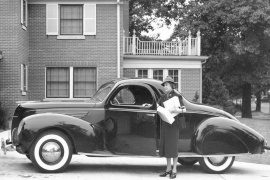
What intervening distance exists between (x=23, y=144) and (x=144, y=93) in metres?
2.40

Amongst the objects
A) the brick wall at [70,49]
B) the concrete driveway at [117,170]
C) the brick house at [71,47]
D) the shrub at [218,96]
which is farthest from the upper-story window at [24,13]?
the shrub at [218,96]

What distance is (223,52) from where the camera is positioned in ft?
116

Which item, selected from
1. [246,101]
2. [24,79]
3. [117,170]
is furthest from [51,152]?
[246,101]

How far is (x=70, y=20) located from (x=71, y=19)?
0.07 meters

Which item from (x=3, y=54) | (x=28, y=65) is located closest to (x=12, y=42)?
(x=3, y=54)

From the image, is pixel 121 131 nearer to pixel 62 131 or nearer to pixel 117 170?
pixel 117 170

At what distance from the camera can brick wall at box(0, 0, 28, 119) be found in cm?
2014

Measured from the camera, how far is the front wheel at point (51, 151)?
8.68 metres

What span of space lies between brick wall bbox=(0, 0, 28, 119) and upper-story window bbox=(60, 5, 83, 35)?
10.1 ft

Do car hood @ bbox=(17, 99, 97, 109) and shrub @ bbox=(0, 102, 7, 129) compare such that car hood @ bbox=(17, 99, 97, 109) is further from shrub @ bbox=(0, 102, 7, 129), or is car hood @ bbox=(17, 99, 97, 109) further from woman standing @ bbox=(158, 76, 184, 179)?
shrub @ bbox=(0, 102, 7, 129)

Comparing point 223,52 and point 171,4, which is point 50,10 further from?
point 171,4

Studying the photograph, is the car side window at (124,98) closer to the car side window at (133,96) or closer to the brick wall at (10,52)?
the car side window at (133,96)

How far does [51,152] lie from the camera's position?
8711mm

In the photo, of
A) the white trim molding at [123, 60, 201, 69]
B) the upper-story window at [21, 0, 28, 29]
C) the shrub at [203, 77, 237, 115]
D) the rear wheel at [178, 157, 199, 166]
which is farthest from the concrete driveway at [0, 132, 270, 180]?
the shrub at [203, 77, 237, 115]
